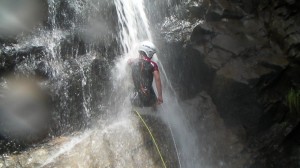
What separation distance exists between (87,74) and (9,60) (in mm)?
1645

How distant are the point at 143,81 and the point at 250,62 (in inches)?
99.6

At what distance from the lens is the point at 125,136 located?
18.0ft

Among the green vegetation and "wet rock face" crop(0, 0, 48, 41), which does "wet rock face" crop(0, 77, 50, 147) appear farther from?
the green vegetation

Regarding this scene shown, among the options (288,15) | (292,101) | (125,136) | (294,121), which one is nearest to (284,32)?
(288,15)

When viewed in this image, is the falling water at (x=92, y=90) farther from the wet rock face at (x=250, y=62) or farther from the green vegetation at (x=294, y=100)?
the green vegetation at (x=294, y=100)

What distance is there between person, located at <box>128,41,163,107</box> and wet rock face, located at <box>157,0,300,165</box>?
1542 mm

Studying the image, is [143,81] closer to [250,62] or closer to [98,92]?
[98,92]

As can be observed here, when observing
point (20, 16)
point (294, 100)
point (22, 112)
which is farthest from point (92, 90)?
point (294, 100)

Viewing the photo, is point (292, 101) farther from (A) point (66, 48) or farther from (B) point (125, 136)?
(A) point (66, 48)

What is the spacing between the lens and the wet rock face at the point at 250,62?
6680 millimetres

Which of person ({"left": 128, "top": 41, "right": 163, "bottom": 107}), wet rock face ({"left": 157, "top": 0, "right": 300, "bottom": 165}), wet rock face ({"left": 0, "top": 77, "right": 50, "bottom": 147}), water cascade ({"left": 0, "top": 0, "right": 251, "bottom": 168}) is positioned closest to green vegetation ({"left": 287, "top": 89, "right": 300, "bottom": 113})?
wet rock face ({"left": 157, "top": 0, "right": 300, "bottom": 165})

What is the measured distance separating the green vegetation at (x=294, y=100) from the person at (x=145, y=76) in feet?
9.84

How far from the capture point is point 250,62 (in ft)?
22.2

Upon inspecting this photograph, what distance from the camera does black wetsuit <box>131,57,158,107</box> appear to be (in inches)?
238
